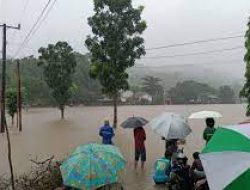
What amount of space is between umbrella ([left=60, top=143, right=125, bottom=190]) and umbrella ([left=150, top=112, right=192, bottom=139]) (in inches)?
156

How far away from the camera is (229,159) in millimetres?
4789

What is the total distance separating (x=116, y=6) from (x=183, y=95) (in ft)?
165

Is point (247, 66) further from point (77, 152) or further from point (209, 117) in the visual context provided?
point (77, 152)

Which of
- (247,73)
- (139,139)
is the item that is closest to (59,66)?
(247,73)

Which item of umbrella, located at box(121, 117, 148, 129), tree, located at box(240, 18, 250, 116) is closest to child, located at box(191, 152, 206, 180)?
umbrella, located at box(121, 117, 148, 129)

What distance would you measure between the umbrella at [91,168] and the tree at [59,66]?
34895 millimetres

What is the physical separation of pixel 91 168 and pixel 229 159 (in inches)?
110

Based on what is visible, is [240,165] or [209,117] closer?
[240,165]

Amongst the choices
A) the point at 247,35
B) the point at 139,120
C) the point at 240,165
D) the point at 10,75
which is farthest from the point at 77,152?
the point at 10,75

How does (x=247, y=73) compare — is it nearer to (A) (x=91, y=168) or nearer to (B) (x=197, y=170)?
(B) (x=197, y=170)

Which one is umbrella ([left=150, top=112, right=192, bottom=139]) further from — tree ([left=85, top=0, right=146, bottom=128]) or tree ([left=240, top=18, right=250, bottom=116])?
tree ([left=85, top=0, right=146, bottom=128])

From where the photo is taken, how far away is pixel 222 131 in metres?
5.38

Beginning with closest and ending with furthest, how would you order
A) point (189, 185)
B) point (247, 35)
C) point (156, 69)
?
1. point (189, 185)
2. point (247, 35)
3. point (156, 69)

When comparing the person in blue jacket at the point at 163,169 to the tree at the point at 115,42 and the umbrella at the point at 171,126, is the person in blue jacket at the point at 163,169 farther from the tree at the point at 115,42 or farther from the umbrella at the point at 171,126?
the tree at the point at 115,42
